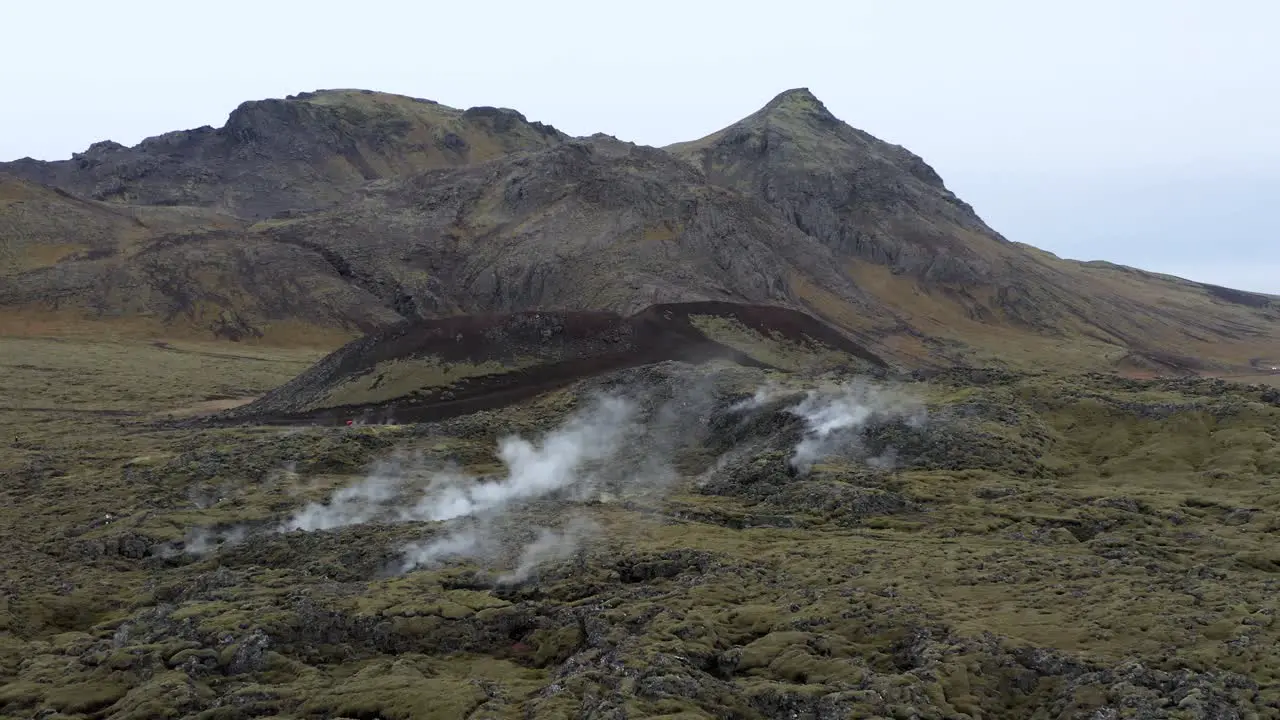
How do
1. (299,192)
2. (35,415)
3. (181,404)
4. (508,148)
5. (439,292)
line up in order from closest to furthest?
(35,415)
(181,404)
(439,292)
(299,192)
(508,148)

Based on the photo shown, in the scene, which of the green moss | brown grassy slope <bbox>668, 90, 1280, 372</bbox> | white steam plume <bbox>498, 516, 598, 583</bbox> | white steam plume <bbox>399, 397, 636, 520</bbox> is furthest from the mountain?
the green moss

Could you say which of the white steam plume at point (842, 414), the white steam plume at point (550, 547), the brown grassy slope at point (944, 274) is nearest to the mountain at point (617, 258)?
the brown grassy slope at point (944, 274)

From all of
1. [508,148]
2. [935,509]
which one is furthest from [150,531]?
[508,148]

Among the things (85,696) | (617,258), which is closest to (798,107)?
(617,258)

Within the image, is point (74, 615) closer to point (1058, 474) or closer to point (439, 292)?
point (1058, 474)

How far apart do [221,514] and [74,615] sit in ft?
21.1

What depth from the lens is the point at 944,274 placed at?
337ft

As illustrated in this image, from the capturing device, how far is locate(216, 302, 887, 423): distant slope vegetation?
4266 cm

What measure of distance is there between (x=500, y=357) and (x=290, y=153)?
109 metres

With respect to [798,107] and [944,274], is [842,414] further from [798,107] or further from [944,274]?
[798,107]

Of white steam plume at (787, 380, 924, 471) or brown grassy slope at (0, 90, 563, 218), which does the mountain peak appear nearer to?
brown grassy slope at (0, 90, 563, 218)

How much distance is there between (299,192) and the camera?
13050 cm

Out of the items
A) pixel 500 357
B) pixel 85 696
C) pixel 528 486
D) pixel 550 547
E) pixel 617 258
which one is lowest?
pixel 85 696

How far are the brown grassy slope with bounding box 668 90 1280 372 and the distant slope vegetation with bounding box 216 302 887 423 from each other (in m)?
33.6
